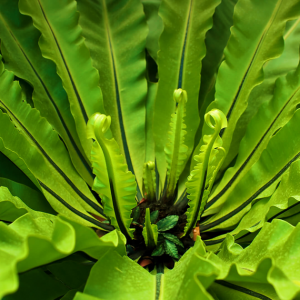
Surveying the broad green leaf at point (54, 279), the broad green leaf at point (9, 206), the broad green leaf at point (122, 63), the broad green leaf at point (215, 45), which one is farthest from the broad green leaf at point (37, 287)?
the broad green leaf at point (215, 45)

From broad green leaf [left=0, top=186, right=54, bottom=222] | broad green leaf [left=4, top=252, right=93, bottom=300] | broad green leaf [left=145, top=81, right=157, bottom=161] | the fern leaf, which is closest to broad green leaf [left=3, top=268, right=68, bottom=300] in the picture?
broad green leaf [left=4, top=252, right=93, bottom=300]

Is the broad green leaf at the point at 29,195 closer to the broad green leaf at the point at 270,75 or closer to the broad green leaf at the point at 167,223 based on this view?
the broad green leaf at the point at 167,223

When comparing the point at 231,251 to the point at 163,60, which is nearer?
the point at 231,251

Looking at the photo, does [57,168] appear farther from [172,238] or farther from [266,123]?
[266,123]

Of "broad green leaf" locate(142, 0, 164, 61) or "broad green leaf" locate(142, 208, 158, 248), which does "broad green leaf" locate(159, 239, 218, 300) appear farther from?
"broad green leaf" locate(142, 0, 164, 61)

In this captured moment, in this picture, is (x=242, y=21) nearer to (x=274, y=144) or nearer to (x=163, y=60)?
(x=163, y=60)

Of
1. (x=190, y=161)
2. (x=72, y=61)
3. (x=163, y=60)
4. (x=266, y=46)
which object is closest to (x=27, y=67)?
(x=72, y=61)
